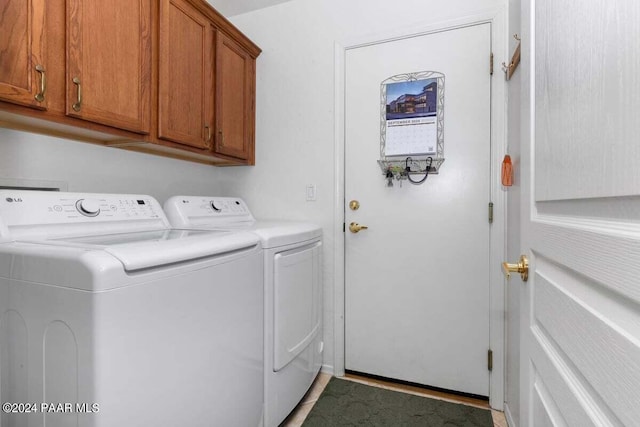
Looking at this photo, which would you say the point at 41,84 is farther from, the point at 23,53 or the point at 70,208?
the point at 70,208

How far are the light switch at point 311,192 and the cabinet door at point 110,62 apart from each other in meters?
1.00

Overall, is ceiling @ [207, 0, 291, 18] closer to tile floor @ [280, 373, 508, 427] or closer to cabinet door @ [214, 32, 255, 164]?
cabinet door @ [214, 32, 255, 164]

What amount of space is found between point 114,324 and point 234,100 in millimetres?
1585

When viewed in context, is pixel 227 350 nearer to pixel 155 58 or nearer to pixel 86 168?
pixel 86 168

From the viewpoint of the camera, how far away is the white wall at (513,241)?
4.58 feet

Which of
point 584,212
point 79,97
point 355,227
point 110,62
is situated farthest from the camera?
point 355,227

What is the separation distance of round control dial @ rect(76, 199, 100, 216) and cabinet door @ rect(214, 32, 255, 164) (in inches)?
28.9

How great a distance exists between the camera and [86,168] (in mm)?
1499

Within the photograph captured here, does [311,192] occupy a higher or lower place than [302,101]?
lower

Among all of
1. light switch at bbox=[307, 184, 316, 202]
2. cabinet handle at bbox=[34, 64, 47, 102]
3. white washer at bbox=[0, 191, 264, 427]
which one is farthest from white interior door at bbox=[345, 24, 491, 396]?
cabinet handle at bbox=[34, 64, 47, 102]

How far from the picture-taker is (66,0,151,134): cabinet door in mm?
1141

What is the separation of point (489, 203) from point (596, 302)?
1372 mm

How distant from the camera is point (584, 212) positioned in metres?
0.48

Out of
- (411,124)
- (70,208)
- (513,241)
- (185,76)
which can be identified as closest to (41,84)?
(70,208)
